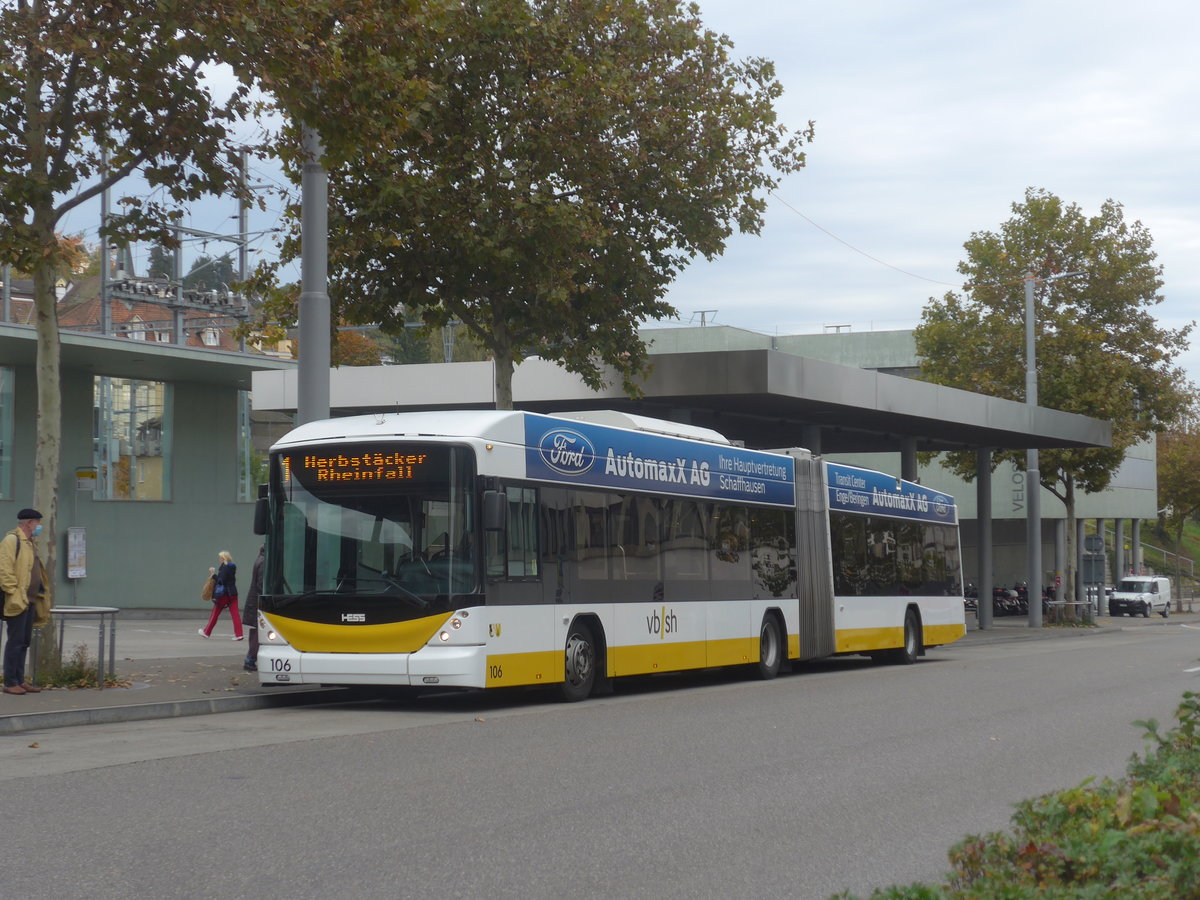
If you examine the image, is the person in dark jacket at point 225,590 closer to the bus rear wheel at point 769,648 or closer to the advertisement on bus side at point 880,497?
the bus rear wheel at point 769,648

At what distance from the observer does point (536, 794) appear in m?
9.26

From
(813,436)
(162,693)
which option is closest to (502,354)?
(162,693)

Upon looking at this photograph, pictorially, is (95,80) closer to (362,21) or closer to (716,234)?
(362,21)

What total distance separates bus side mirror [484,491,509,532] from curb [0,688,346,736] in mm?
3130

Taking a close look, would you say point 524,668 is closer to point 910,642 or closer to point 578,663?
point 578,663

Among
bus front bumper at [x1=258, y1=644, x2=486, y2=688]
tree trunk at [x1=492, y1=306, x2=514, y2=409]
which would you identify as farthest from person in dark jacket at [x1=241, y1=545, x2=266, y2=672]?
tree trunk at [x1=492, y1=306, x2=514, y2=409]

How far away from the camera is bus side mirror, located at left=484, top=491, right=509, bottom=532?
48.9 feet

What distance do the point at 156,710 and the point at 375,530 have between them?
2633 mm

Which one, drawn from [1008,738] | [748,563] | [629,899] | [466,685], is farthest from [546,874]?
[748,563]

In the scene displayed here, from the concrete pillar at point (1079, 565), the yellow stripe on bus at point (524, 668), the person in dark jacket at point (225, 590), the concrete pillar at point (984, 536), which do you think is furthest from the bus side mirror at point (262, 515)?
the concrete pillar at point (1079, 565)

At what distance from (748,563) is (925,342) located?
3070 centimetres

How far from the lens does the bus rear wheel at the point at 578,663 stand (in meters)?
16.5

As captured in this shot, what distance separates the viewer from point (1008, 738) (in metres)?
12.9

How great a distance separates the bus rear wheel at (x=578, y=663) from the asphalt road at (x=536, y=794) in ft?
1.22
